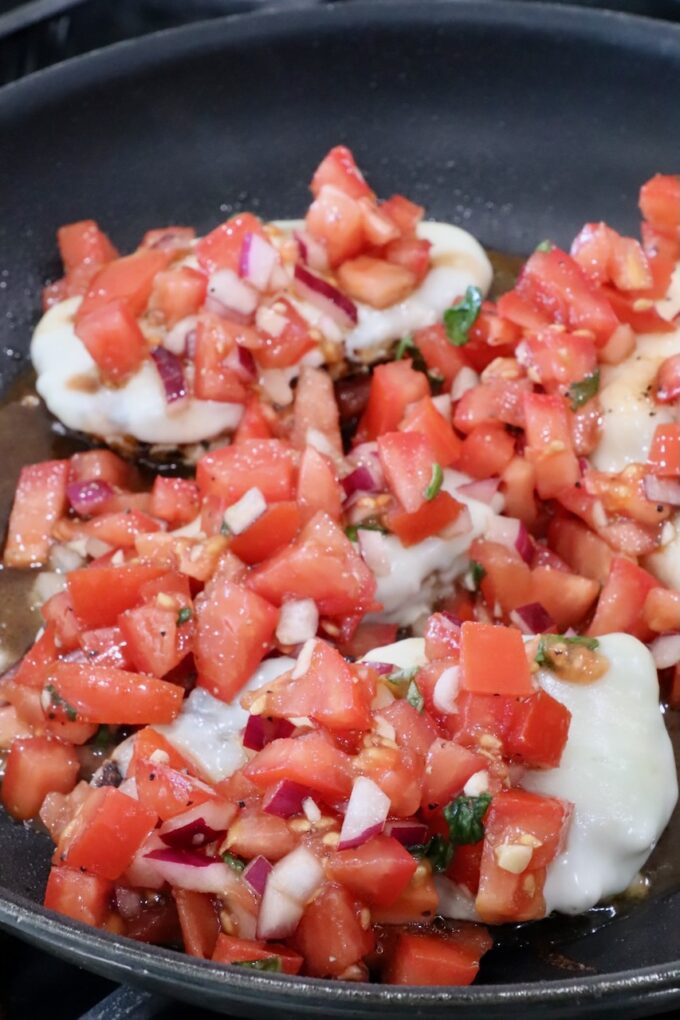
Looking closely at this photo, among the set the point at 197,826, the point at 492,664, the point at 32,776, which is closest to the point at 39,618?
the point at 32,776

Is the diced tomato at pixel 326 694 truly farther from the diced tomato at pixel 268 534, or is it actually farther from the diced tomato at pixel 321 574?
the diced tomato at pixel 268 534

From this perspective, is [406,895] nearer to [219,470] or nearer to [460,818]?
[460,818]

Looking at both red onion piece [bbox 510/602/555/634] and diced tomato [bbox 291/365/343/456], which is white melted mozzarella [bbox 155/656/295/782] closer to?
red onion piece [bbox 510/602/555/634]

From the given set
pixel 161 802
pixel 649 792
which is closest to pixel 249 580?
pixel 161 802

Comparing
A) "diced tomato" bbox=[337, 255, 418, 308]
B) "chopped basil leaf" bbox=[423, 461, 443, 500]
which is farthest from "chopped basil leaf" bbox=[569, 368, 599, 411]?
"diced tomato" bbox=[337, 255, 418, 308]

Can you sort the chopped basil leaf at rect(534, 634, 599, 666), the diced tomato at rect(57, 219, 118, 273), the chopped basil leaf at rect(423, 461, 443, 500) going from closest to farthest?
the chopped basil leaf at rect(534, 634, 599, 666) < the chopped basil leaf at rect(423, 461, 443, 500) < the diced tomato at rect(57, 219, 118, 273)
